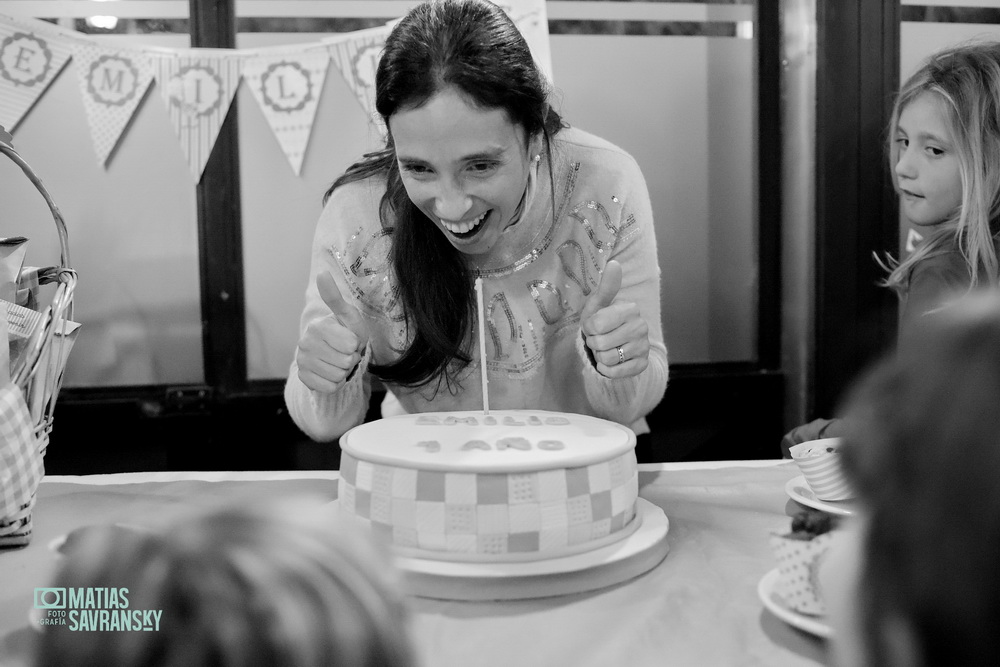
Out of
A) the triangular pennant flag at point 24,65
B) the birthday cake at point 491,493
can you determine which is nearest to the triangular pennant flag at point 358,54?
the triangular pennant flag at point 24,65

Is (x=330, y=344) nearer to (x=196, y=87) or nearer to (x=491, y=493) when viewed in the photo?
(x=491, y=493)

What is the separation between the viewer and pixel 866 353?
7.98ft

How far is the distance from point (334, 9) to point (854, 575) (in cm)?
235

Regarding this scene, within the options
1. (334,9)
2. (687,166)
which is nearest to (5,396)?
(334,9)

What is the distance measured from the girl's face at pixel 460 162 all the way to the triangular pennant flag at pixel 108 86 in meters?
1.34

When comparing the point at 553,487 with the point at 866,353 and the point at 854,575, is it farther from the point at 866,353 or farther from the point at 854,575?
the point at 866,353

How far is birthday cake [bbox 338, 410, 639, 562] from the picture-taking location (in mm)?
748

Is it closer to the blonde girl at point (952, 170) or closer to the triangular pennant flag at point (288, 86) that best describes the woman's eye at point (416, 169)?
the blonde girl at point (952, 170)

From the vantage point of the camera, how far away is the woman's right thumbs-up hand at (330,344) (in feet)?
3.68

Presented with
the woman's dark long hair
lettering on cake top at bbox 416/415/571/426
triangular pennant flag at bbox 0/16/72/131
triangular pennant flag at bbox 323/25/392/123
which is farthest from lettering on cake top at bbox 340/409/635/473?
triangular pennant flag at bbox 0/16/72/131

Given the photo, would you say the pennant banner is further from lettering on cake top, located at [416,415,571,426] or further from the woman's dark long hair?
lettering on cake top, located at [416,415,571,426]

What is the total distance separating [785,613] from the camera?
687 mm

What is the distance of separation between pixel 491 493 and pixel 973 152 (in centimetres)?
143

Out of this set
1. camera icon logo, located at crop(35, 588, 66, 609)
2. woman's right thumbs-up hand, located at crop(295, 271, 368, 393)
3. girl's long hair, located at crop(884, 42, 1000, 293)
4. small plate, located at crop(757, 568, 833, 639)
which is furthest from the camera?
girl's long hair, located at crop(884, 42, 1000, 293)
